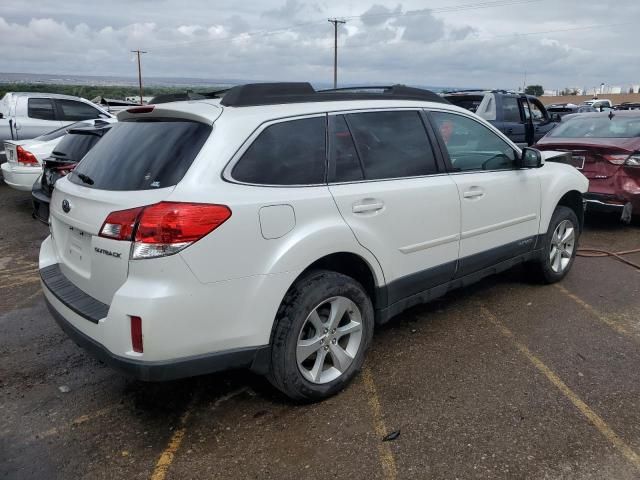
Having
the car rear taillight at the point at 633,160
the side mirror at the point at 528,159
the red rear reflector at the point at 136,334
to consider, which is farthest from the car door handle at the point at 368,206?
the car rear taillight at the point at 633,160

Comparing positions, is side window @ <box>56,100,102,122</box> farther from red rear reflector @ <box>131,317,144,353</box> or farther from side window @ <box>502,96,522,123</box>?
red rear reflector @ <box>131,317,144,353</box>

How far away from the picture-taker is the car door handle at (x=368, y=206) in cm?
315

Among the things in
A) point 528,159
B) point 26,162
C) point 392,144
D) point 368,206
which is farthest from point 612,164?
point 26,162

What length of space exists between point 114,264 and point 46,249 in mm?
1246

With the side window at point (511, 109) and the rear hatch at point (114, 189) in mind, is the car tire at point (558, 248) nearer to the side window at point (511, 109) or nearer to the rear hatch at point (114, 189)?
the rear hatch at point (114, 189)

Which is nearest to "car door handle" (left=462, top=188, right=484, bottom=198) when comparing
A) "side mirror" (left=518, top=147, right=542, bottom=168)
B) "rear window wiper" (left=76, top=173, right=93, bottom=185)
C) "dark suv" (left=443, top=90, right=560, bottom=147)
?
"side mirror" (left=518, top=147, right=542, bottom=168)

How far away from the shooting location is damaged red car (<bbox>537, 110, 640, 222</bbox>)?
6.71 m

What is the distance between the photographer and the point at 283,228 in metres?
2.78

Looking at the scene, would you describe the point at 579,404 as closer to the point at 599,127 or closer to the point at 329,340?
the point at 329,340

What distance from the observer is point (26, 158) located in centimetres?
849

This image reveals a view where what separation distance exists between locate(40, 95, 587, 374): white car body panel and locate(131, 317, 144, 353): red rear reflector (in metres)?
0.03

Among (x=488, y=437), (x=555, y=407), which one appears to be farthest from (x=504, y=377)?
(x=488, y=437)

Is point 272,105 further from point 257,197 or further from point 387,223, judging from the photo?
point 387,223

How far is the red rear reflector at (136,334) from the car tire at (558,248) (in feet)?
12.2
